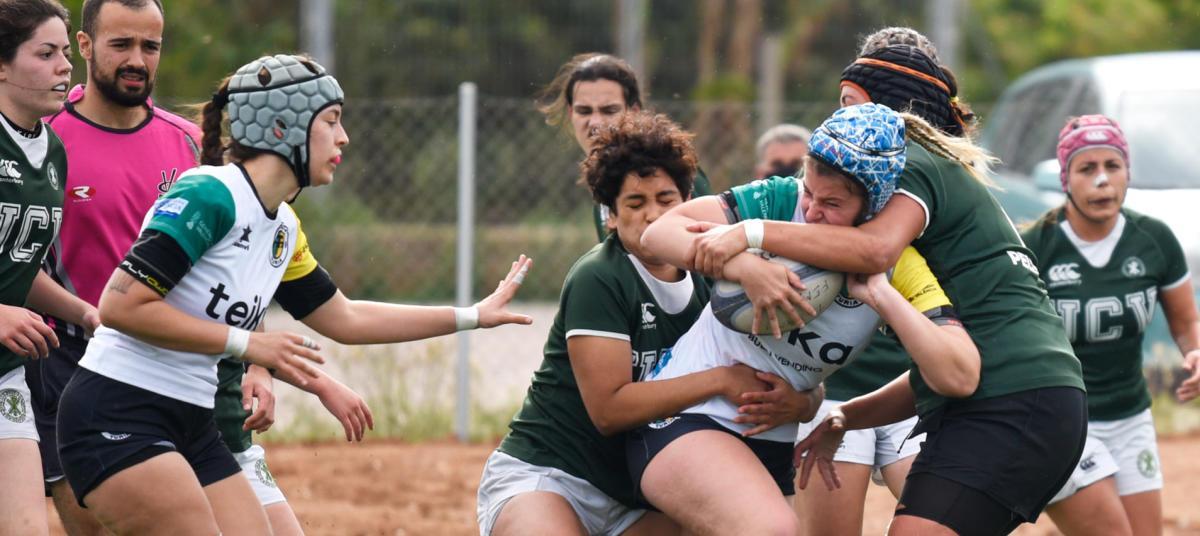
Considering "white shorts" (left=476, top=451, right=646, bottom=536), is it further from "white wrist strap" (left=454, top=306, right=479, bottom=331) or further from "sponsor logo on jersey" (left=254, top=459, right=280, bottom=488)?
"sponsor logo on jersey" (left=254, top=459, right=280, bottom=488)

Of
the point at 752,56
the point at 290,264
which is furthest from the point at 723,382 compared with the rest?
the point at 752,56

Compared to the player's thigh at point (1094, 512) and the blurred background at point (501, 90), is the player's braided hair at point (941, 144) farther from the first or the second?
the blurred background at point (501, 90)

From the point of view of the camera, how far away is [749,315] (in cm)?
381

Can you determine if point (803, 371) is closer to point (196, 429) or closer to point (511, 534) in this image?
point (511, 534)

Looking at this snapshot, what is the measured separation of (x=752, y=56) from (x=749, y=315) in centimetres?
1792

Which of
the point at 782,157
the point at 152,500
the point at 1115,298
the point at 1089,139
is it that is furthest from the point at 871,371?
the point at 152,500

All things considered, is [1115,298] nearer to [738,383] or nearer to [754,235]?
[738,383]

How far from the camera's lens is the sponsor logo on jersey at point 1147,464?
5.58 metres

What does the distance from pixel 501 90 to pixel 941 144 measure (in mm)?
15669

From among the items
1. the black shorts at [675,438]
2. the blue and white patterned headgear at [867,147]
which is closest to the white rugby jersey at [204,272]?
the black shorts at [675,438]

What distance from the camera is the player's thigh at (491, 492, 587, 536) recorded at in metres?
4.23

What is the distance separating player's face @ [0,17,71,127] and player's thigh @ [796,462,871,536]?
2838mm

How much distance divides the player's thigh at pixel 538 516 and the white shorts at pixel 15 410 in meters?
1.44

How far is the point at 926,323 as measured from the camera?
3.61 metres
